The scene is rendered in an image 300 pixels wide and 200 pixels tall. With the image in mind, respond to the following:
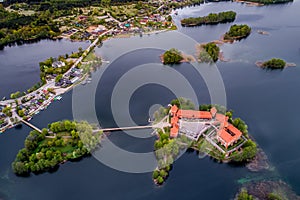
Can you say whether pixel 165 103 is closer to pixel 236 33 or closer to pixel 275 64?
pixel 275 64

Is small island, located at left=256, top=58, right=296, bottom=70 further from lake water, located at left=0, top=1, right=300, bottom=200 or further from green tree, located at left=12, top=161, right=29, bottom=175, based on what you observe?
green tree, located at left=12, top=161, right=29, bottom=175

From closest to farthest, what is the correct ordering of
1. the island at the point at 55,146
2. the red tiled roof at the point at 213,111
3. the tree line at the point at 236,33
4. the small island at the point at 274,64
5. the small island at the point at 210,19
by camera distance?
the island at the point at 55,146 < the red tiled roof at the point at 213,111 < the small island at the point at 274,64 < the tree line at the point at 236,33 < the small island at the point at 210,19

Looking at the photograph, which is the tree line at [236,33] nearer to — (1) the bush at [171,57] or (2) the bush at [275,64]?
(2) the bush at [275,64]

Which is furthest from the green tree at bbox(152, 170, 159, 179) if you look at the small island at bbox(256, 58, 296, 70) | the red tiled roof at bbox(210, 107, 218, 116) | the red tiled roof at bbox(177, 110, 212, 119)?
the small island at bbox(256, 58, 296, 70)

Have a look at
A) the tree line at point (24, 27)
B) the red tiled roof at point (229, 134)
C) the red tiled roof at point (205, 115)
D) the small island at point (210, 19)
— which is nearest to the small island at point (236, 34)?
the small island at point (210, 19)

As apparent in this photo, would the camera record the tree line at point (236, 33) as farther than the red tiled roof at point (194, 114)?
Yes

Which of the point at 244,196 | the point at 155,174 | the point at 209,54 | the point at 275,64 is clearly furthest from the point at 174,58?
the point at 244,196
